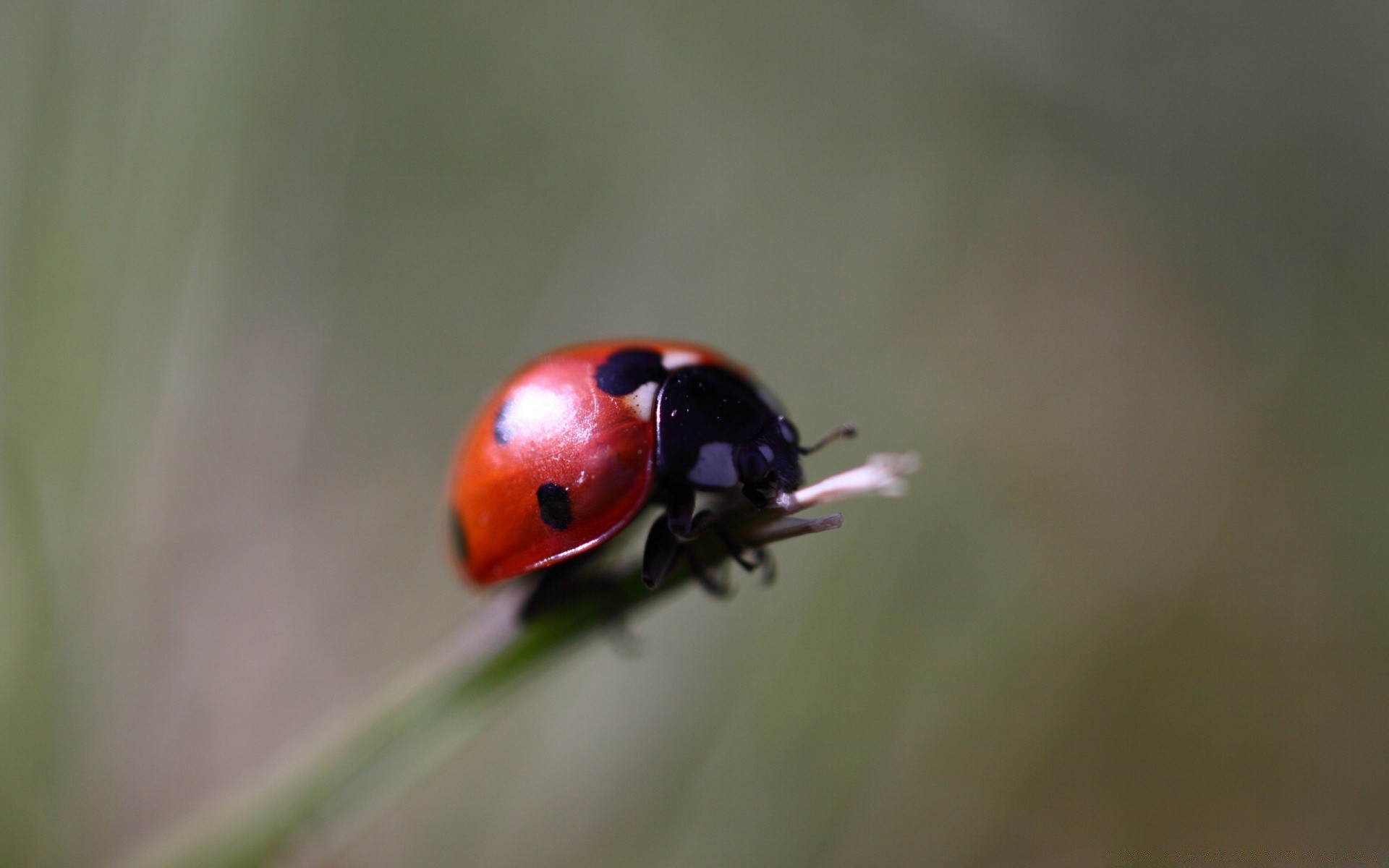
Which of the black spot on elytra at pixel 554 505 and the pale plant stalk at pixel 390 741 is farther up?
the black spot on elytra at pixel 554 505

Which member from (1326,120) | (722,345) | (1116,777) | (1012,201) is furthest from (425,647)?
(1326,120)

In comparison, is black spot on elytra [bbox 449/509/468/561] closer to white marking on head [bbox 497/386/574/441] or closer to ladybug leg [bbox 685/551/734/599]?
white marking on head [bbox 497/386/574/441]

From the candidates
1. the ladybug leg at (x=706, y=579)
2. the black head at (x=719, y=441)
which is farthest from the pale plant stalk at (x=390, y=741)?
the black head at (x=719, y=441)

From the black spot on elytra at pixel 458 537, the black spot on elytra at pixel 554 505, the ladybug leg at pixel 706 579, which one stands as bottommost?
the ladybug leg at pixel 706 579

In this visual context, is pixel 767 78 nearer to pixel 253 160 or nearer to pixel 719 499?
pixel 253 160

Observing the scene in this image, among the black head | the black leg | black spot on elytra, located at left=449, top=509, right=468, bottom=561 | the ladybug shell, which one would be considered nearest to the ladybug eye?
the black head

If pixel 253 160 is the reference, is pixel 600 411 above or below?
below

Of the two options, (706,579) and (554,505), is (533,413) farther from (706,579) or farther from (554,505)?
(706,579)

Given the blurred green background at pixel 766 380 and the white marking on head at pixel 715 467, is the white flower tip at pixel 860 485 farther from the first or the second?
the blurred green background at pixel 766 380
